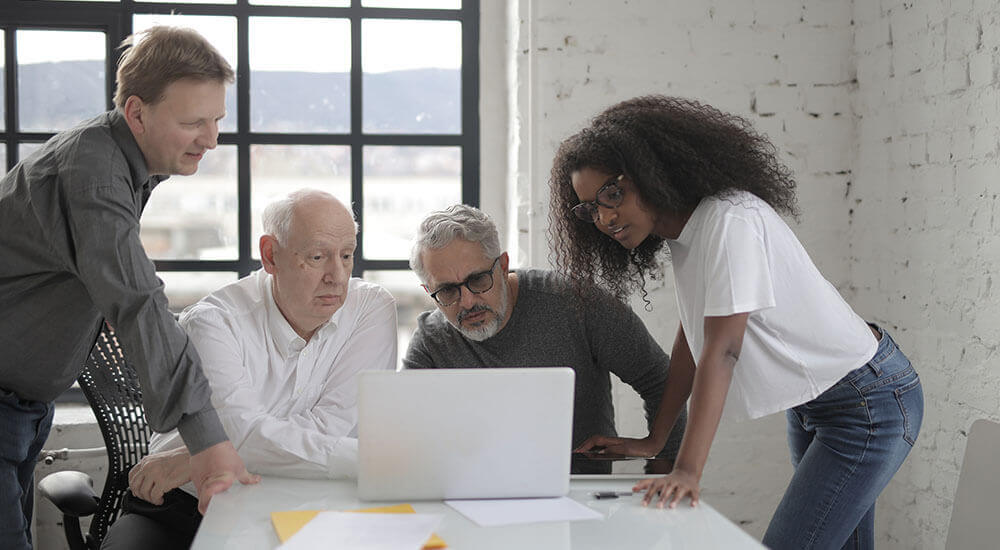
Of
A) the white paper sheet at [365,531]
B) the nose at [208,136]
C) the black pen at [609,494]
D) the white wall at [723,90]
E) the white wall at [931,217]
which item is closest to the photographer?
the white paper sheet at [365,531]

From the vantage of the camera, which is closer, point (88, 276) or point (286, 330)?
point (88, 276)

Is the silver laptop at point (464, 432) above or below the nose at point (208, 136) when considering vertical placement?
below

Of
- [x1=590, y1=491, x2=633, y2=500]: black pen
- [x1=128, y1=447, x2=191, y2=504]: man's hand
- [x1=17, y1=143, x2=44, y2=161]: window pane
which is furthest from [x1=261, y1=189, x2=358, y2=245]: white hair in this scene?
[x1=17, y1=143, x2=44, y2=161]: window pane

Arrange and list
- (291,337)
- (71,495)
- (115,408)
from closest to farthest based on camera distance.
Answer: (71,495) < (291,337) < (115,408)

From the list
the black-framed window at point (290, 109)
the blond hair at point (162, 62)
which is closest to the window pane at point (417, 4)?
the black-framed window at point (290, 109)

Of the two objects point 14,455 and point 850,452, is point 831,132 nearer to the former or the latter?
point 850,452

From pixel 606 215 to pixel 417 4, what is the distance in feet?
5.95

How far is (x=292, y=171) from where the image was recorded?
3.48 meters

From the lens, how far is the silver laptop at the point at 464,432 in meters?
1.59

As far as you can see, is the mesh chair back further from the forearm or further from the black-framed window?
the forearm

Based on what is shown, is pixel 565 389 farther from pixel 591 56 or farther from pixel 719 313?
pixel 591 56

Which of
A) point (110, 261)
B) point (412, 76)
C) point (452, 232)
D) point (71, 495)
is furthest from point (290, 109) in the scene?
point (110, 261)

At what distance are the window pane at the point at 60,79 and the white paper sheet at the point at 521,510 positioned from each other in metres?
2.44

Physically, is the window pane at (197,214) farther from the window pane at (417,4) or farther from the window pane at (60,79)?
the window pane at (417,4)
